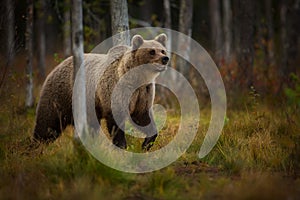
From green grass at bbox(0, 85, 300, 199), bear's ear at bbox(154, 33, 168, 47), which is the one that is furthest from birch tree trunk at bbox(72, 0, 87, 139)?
bear's ear at bbox(154, 33, 168, 47)

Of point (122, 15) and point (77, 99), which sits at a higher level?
point (122, 15)

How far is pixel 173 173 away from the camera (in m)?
4.70

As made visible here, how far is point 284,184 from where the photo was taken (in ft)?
14.2

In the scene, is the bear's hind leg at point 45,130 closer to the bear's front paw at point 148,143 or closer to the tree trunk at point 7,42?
the tree trunk at point 7,42

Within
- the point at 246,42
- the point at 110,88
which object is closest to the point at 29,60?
the point at 110,88

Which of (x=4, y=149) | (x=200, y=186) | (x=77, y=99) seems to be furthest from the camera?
(x=4, y=149)

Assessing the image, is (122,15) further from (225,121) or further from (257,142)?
(257,142)

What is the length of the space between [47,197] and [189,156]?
2233 millimetres

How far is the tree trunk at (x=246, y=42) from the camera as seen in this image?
10.2 m

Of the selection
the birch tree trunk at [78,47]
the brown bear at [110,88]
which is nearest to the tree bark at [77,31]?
the birch tree trunk at [78,47]

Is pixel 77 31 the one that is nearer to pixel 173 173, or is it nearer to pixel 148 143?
pixel 173 173

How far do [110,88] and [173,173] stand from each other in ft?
6.88

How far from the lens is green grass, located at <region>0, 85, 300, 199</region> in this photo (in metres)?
4.22

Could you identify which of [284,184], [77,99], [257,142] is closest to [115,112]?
[77,99]
